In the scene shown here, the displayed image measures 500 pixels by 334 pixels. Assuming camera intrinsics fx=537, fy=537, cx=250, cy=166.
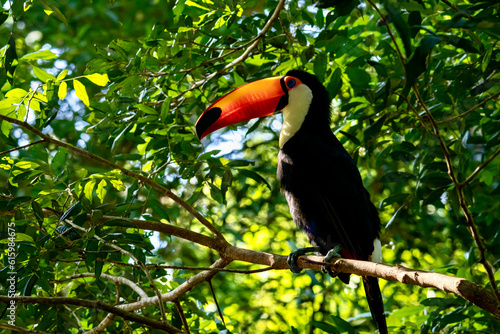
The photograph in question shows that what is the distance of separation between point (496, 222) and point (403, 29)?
2.71 metres

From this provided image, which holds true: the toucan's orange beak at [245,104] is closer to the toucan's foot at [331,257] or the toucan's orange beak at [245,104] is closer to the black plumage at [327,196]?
the black plumage at [327,196]

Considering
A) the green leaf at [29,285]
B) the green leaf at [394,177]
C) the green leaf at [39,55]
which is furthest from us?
the green leaf at [394,177]

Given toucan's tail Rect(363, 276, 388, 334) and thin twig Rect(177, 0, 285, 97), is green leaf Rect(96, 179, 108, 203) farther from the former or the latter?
toucan's tail Rect(363, 276, 388, 334)

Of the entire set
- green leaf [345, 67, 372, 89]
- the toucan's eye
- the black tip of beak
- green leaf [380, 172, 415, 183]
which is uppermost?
the toucan's eye

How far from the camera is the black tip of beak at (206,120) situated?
3.01 m

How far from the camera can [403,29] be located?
1411 millimetres

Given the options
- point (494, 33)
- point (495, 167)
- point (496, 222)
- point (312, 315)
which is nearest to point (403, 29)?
point (494, 33)

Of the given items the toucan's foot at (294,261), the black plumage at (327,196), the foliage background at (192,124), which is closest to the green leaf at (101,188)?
the foliage background at (192,124)

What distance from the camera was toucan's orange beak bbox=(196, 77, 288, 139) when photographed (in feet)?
10.1

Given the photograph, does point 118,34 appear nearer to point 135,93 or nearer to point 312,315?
point 135,93

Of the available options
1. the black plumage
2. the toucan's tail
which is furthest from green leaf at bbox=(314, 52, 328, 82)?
the toucan's tail

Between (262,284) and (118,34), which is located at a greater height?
(118,34)

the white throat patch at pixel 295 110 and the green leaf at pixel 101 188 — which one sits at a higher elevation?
the white throat patch at pixel 295 110

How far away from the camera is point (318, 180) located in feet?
9.96
